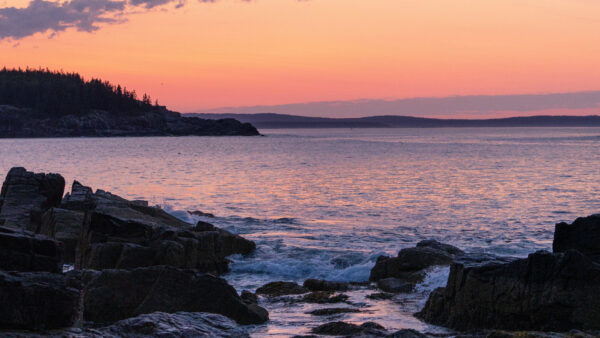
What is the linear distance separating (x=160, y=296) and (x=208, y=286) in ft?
2.81

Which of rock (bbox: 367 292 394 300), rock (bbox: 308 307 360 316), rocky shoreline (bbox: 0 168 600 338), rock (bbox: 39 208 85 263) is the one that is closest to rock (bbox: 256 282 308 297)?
rocky shoreline (bbox: 0 168 600 338)

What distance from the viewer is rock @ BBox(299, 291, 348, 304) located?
1383 centimetres

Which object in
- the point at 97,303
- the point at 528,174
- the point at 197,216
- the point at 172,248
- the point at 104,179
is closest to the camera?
the point at 97,303

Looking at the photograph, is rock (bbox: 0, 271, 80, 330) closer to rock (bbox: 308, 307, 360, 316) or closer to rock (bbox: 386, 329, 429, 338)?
rock (bbox: 386, 329, 429, 338)

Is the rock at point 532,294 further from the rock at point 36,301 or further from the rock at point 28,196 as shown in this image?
the rock at point 28,196

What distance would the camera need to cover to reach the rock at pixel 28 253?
24.5 feet

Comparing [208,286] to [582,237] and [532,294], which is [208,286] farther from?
[582,237]

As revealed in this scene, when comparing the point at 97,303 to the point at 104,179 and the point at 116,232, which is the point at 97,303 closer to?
the point at 116,232

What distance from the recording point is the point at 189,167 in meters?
71.3

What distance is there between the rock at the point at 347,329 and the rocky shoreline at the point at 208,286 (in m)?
0.04

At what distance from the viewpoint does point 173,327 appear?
25.9 feet

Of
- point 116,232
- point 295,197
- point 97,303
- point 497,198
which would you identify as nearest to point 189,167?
point 295,197

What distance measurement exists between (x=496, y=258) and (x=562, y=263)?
1.45m

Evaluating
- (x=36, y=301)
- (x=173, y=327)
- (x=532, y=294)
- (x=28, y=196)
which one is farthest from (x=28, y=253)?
(x=28, y=196)
